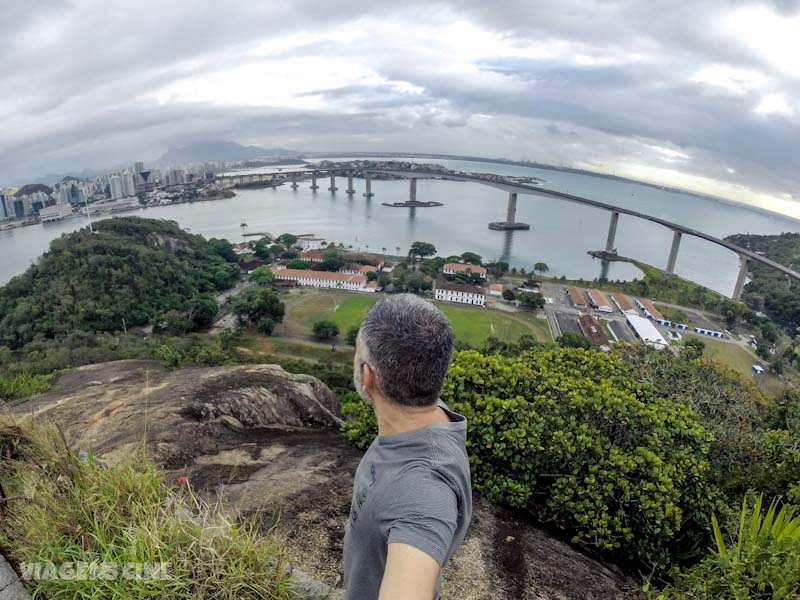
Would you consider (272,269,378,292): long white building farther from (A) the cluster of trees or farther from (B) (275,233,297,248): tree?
(A) the cluster of trees

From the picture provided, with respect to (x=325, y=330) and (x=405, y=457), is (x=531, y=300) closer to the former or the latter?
(x=325, y=330)

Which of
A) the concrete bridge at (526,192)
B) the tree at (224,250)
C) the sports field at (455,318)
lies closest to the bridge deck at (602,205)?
the concrete bridge at (526,192)

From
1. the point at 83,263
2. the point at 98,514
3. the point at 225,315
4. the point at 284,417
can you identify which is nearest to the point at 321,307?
the point at 225,315

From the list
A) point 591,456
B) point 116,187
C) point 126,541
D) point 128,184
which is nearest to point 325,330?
point 591,456

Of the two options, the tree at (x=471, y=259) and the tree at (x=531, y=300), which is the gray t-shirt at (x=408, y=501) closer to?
the tree at (x=531, y=300)

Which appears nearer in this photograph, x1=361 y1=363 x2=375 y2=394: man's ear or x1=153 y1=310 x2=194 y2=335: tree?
x1=361 y1=363 x2=375 y2=394: man's ear

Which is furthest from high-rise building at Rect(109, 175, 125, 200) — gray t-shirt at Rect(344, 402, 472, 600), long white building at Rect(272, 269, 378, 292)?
gray t-shirt at Rect(344, 402, 472, 600)
